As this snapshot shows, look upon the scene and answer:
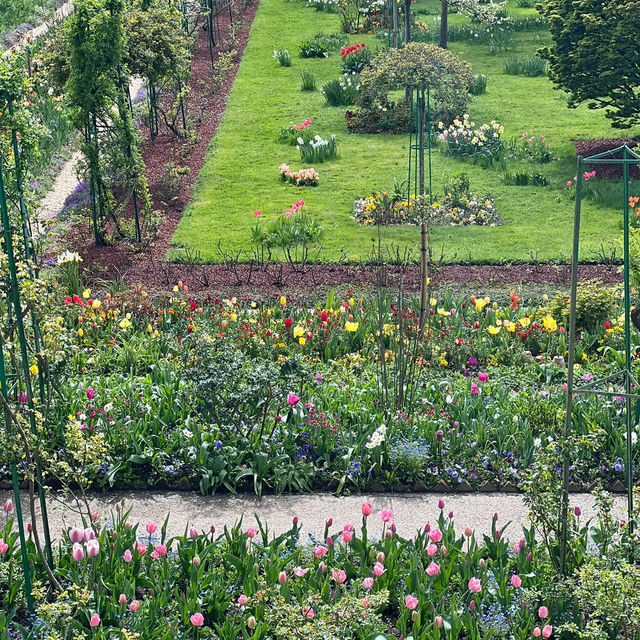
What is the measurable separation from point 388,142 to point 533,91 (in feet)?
13.0

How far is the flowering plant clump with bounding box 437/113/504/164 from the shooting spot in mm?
13984

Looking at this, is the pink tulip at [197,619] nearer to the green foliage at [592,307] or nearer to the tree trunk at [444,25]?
the green foliage at [592,307]

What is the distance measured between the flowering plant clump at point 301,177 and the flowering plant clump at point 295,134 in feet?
4.88

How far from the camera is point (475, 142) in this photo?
1420 centimetres

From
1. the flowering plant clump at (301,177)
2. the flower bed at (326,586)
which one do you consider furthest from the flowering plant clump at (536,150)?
the flower bed at (326,586)

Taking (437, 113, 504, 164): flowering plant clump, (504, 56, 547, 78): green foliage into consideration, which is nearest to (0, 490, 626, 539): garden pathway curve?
(437, 113, 504, 164): flowering plant clump

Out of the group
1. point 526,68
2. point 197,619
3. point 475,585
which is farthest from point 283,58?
point 197,619

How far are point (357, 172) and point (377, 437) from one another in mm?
8218

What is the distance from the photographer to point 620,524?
5191mm

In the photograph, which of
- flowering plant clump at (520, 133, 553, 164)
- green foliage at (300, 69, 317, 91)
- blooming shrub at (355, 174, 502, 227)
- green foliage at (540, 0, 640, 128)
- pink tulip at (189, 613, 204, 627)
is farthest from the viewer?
green foliage at (300, 69, 317, 91)

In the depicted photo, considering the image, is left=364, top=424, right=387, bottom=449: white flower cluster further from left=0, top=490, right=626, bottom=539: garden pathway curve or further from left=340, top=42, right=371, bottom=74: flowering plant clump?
left=340, top=42, right=371, bottom=74: flowering plant clump

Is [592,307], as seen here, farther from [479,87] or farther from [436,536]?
[479,87]

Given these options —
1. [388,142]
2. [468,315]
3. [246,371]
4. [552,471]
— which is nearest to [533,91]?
[388,142]

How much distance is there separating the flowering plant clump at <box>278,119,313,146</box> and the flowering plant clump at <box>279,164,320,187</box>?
4.88 feet
